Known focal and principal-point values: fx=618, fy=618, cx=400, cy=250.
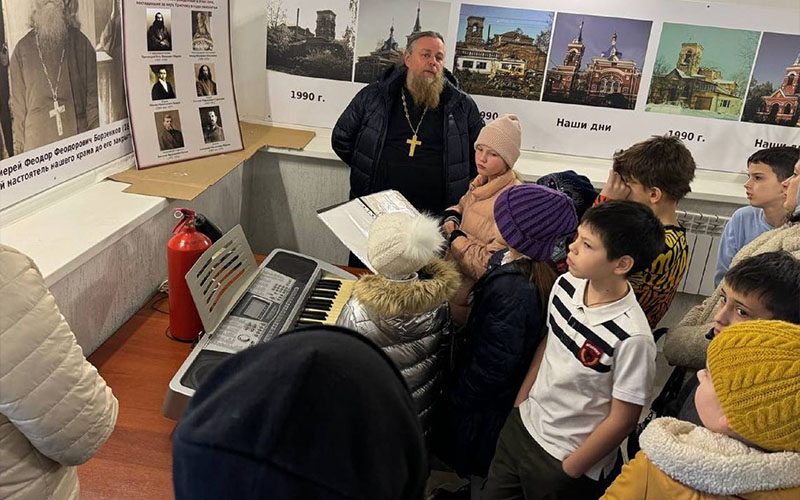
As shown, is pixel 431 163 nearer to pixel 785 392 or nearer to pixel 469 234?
pixel 469 234

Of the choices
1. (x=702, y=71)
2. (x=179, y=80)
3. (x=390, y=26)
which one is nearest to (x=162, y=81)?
(x=179, y=80)

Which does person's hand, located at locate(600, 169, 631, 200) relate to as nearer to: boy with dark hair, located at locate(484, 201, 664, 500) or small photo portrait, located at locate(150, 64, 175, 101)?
boy with dark hair, located at locate(484, 201, 664, 500)

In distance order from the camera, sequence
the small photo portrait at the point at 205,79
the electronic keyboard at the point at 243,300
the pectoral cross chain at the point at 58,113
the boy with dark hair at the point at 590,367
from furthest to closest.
Answer: the small photo portrait at the point at 205,79, the pectoral cross chain at the point at 58,113, the electronic keyboard at the point at 243,300, the boy with dark hair at the point at 590,367

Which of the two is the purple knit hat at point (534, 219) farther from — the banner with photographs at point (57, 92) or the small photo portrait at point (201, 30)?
the small photo portrait at point (201, 30)

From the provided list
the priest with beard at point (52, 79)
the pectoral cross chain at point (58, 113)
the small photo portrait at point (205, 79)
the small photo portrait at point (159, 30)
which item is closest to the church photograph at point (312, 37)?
the small photo portrait at point (205, 79)

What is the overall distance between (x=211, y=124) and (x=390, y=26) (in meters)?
1.08

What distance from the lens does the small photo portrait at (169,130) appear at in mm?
2404

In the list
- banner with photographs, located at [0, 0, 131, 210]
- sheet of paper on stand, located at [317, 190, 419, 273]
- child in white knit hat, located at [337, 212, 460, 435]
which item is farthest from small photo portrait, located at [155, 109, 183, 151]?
child in white knit hat, located at [337, 212, 460, 435]

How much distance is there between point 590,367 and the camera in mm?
1458

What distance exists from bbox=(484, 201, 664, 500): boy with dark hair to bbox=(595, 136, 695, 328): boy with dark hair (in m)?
0.29

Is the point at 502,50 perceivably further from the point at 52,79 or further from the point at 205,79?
the point at 52,79

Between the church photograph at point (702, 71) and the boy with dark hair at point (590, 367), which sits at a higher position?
the church photograph at point (702, 71)

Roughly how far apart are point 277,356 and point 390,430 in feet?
0.41

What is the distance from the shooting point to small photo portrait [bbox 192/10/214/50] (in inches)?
98.3
